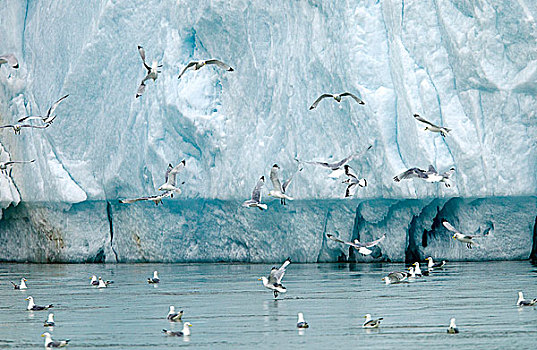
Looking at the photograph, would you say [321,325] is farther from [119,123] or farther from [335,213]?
[119,123]

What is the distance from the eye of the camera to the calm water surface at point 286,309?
38.4 ft

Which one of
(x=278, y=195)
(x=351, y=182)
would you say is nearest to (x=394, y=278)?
(x=278, y=195)

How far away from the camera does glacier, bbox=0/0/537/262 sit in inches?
963

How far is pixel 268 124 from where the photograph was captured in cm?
Answer: 2669

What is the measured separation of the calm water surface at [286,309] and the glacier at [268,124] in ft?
7.66

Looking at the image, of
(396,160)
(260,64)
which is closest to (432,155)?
(396,160)

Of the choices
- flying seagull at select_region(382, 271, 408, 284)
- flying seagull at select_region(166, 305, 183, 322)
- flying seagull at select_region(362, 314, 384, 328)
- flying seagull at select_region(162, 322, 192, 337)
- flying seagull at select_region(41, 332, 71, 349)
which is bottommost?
flying seagull at select_region(41, 332, 71, 349)

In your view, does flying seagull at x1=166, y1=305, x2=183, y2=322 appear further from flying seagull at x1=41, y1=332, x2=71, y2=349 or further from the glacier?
the glacier

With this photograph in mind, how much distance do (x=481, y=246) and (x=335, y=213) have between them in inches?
149

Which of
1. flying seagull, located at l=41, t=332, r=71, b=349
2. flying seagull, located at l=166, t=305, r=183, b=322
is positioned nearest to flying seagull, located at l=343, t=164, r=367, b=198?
flying seagull, located at l=166, t=305, r=183, b=322

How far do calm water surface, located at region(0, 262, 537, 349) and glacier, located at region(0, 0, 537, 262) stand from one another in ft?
7.66

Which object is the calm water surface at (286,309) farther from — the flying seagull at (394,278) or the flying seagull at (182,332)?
the flying seagull at (394,278)

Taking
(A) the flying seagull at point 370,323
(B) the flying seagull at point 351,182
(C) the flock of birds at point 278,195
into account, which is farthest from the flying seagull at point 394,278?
(A) the flying seagull at point 370,323

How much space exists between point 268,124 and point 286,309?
38.9 ft
